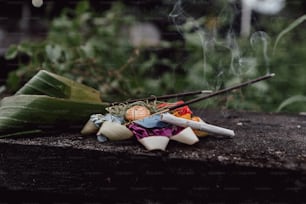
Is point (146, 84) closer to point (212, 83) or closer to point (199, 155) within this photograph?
point (212, 83)

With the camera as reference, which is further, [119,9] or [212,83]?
[119,9]

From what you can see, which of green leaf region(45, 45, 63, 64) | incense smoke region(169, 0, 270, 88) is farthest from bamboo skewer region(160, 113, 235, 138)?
green leaf region(45, 45, 63, 64)

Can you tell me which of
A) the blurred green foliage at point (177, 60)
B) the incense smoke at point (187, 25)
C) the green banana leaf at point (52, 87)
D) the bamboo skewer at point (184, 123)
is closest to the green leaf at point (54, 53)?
the blurred green foliage at point (177, 60)

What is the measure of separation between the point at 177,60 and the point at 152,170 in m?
→ 1.30

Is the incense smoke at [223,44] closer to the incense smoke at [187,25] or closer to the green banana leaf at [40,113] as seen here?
the incense smoke at [187,25]

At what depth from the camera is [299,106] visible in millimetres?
1702

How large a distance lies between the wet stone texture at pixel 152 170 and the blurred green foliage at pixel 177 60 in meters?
0.66

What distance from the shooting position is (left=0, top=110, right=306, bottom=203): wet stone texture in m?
0.69

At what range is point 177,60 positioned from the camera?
198cm

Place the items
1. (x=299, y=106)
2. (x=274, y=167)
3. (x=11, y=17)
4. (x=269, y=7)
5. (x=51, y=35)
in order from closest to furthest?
(x=274, y=167) < (x=299, y=106) < (x=51, y=35) < (x=269, y=7) < (x=11, y=17)

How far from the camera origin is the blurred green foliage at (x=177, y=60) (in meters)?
1.62

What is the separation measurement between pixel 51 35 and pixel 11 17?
1.05 meters

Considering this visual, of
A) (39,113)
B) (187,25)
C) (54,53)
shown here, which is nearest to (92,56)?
(54,53)

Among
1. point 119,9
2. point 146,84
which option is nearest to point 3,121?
point 146,84
